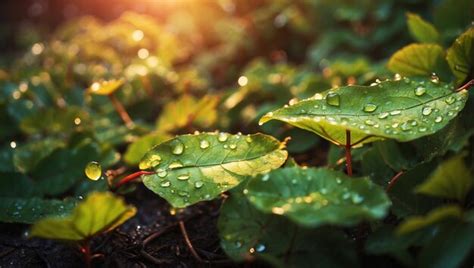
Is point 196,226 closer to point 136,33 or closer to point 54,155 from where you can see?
point 54,155

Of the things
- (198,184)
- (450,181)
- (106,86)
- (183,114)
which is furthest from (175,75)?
(450,181)

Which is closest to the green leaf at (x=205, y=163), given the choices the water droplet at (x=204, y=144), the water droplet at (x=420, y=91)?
the water droplet at (x=204, y=144)

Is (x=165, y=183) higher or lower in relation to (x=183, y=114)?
higher

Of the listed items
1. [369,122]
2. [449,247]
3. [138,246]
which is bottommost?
[138,246]

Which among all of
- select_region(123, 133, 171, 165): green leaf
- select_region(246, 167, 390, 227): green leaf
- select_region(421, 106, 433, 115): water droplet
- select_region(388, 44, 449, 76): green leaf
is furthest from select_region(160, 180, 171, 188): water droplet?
select_region(388, 44, 449, 76): green leaf

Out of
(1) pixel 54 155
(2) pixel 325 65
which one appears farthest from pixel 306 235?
Answer: (2) pixel 325 65

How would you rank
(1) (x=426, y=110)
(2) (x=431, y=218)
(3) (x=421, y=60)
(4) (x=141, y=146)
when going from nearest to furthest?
(2) (x=431, y=218)
(1) (x=426, y=110)
(3) (x=421, y=60)
(4) (x=141, y=146)

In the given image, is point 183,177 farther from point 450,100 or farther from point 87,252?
point 450,100

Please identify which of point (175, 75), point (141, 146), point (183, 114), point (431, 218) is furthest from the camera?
point (175, 75)
